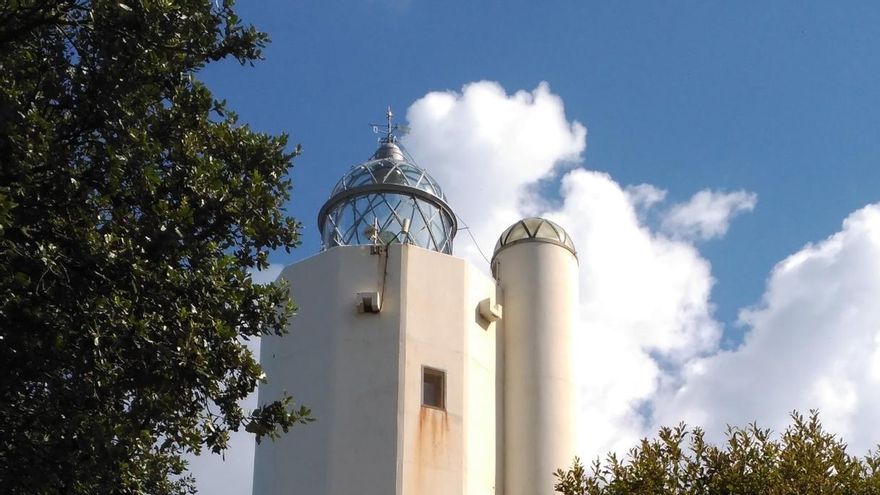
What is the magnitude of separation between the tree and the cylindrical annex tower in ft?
37.7

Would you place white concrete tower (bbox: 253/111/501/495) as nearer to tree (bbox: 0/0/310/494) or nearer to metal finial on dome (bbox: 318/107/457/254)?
metal finial on dome (bbox: 318/107/457/254)

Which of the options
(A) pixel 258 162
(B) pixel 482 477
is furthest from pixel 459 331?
(A) pixel 258 162

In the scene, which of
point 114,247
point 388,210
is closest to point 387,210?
point 388,210

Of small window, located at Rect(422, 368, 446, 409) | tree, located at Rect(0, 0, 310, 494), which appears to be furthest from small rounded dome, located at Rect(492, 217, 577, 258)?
tree, located at Rect(0, 0, 310, 494)

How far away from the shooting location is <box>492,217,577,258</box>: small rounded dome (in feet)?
86.6

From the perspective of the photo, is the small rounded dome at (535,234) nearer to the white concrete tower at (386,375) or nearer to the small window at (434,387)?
the white concrete tower at (386,375)

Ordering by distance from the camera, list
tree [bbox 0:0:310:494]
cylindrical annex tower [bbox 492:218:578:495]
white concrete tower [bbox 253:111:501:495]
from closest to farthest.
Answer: tree [bbox 0:0:310:494]
white concrete tower [bbox 253:111:501:495]
cylindrical annex tower [bbox 492:218:578:495]

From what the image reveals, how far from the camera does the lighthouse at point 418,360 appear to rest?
22.8 m

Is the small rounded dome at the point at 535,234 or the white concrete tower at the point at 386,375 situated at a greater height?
the small rounded dome at the point at 535,234

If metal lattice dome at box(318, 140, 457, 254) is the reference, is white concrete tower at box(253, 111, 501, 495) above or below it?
below

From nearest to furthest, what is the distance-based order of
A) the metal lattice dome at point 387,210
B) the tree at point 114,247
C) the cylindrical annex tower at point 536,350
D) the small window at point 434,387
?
1. the tree at point 114,247
2. the small window at point 434,387
3. the cylindrical annex tower at point 536,350
4. the metal lattice dome at point 387,210

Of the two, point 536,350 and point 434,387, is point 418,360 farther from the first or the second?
point 536,350

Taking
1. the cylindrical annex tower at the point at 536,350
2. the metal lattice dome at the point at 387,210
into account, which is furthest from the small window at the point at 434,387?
the metal lattice dome at the point at 387,210

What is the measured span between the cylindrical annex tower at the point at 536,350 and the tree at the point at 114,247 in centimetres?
1149
